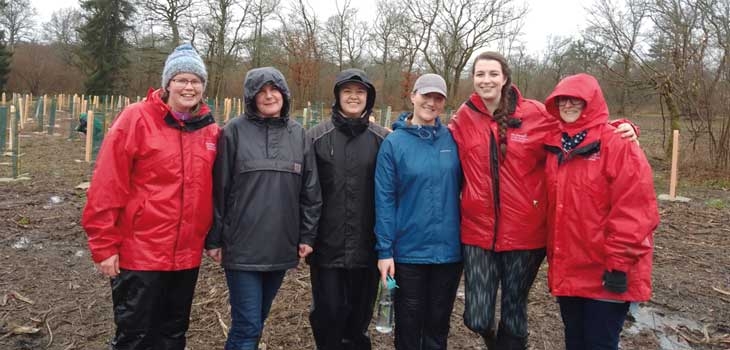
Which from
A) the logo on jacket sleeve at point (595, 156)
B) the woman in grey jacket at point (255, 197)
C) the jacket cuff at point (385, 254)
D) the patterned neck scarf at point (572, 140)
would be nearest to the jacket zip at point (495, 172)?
the patterned neck scarf at point (572, 140)

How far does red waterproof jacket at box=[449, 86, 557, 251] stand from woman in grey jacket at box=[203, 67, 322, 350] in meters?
0.88

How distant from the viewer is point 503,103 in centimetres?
276

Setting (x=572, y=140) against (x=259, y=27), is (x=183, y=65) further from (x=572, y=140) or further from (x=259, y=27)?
(x=259, y=27)

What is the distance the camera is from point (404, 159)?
9.08 ft

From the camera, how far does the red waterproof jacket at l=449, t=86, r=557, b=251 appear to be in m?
2.69

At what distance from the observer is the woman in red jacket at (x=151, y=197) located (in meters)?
2.43

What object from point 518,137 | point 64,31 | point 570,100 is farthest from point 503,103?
point 64,31

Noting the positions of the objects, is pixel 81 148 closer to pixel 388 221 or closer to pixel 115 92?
pixel 388 221

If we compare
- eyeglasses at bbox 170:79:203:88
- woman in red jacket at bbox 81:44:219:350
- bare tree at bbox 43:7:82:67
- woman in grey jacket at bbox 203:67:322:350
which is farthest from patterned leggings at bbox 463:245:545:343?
bare tree at bbox 43:7:82:67

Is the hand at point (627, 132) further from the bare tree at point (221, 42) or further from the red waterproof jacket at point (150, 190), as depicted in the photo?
the bare tree at point (221, 42)

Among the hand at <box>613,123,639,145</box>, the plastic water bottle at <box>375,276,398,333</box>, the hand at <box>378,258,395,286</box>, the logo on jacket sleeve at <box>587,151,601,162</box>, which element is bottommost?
the plastic water bottle at <box>375,276,398,333</box>

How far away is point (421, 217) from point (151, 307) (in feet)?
4.72

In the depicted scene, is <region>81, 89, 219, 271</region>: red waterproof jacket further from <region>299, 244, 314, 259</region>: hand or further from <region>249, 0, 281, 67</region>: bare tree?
<region>249, 0, 281, 67</region>: bare tree

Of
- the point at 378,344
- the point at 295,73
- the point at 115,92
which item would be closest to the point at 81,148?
the point at 378,344
